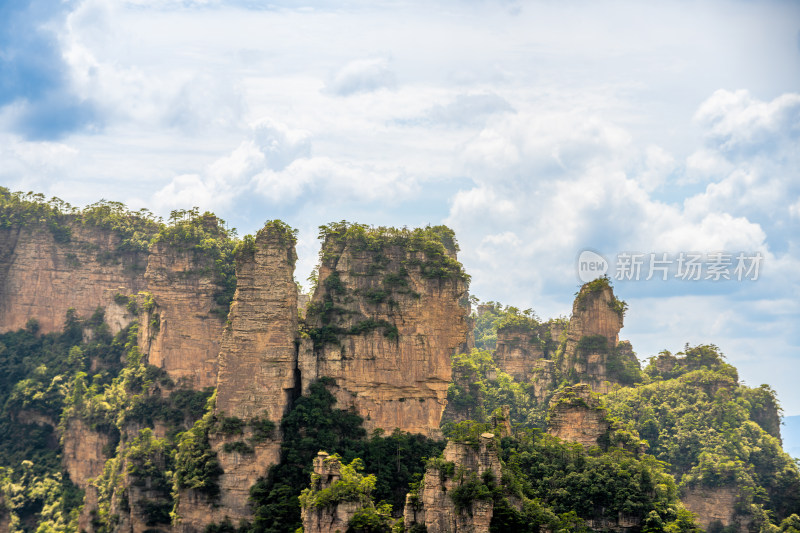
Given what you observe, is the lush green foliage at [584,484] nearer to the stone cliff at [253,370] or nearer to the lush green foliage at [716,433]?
the stone cliff at [253,370]

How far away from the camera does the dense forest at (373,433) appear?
148ft

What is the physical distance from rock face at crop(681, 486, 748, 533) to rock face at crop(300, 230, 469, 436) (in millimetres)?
19333

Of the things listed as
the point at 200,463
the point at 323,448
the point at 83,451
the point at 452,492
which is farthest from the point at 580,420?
A: the point at 83,451

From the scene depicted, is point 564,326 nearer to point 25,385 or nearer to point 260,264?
point 260,264

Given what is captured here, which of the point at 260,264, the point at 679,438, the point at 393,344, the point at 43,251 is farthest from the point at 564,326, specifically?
the point at 43,251

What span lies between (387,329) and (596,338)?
22.2 meters

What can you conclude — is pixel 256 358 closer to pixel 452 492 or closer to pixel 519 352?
pixel 452 492

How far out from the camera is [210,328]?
57.3m

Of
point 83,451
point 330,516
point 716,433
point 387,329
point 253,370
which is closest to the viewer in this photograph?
point 330,516

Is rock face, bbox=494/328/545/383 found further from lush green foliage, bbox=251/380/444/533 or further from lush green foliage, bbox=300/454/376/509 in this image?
lush green foliage, bbox=300/454/376/509

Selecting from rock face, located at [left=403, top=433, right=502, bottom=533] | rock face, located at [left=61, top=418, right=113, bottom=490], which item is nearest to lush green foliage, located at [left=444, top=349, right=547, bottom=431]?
rock face, located at [left=403, top=433, right=502, bottom=533]

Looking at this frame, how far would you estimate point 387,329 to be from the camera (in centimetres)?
5272

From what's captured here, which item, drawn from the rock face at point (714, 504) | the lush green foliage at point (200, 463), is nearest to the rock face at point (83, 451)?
the lush green foliage at point (200, 463)

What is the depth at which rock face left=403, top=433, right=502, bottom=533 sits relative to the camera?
39.8 m
